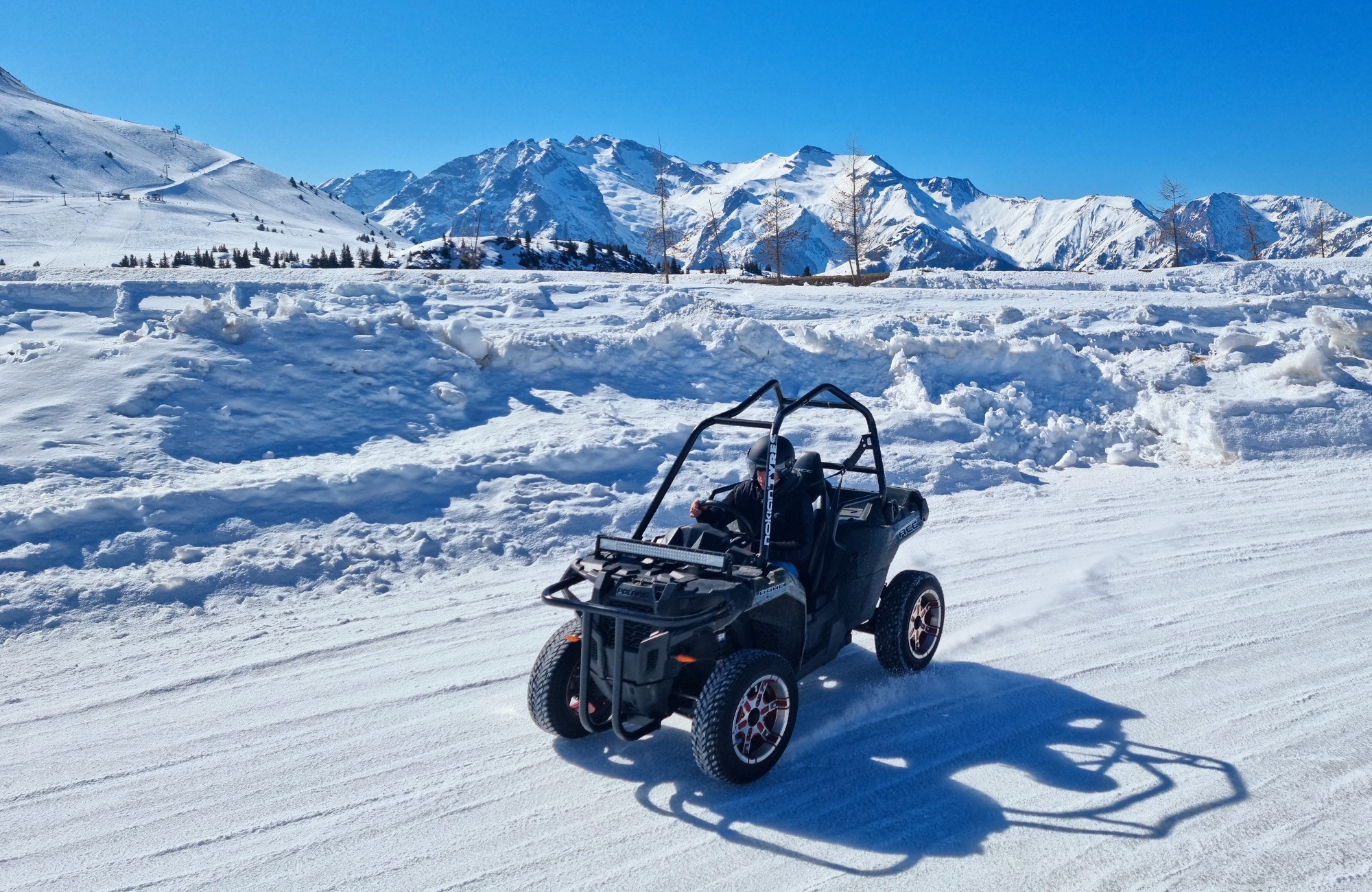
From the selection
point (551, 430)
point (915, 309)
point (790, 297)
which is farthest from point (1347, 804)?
point (790, 297)

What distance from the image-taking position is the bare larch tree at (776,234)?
36094 millimetres

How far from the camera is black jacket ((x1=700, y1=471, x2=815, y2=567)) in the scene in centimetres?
507

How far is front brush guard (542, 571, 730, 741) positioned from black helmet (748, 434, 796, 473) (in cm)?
108

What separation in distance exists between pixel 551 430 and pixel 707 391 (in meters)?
3.32

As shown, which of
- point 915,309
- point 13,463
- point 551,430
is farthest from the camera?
point 915,309

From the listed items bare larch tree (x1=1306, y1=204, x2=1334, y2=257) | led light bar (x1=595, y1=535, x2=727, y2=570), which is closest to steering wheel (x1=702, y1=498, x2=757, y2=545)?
led light bar (x1=595, y1=535, x2=727, y2=570)

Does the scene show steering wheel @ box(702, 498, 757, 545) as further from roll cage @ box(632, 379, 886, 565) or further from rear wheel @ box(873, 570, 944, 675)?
rear wheel @ box(873, 570, 944, 675)

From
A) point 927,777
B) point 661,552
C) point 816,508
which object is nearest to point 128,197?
point 816,508

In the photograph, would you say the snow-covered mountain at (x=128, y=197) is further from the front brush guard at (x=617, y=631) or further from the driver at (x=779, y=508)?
the front brush guard at (x=617, y=631)

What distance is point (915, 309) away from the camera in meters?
20.1

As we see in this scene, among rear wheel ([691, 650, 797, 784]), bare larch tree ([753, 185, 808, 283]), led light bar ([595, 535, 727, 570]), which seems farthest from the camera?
bare larch tree ([753, 185, 808, 283])

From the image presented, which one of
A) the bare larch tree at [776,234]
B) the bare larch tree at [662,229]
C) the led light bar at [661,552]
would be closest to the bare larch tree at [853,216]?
the bare larch tree at [776,234]

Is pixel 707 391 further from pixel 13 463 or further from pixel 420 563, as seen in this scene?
pixel 13 463

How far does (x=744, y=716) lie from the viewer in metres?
4.27
